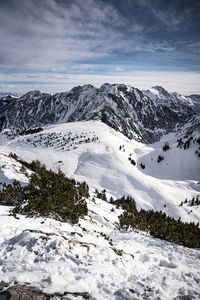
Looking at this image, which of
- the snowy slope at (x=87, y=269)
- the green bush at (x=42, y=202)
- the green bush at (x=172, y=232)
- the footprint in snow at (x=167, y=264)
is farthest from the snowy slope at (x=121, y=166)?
the snowy slope at (x=87, y=269)

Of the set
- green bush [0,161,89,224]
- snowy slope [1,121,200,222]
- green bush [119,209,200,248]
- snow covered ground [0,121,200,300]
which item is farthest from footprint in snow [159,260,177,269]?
snowy slope [1,121,200,222]

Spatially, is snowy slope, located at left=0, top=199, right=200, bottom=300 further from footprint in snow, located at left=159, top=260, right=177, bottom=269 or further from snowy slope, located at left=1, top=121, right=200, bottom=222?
snowy slope, located at left=1, top=121, right=200, bottom=222

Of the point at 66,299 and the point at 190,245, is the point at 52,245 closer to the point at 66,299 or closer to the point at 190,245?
the point at 66,299

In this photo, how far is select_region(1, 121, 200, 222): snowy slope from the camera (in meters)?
32.9

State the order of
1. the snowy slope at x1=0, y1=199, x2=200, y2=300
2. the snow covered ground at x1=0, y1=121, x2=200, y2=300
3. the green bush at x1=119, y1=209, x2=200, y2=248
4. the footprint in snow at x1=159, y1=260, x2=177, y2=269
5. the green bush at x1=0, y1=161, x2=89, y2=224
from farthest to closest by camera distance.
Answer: the green bush at x1=119, y1=209, x2=200, y2=248 → the green bush at x1=0, y1=161, x2=89, y2=224 → the footprint in snow at x1=159, y1=260, x2=177, y2=269 → the snow covered ground at x1=0, y1=121, x2=200, y2=300 → the snowy slope at x1=0, y1=199, x2=200, y2=300

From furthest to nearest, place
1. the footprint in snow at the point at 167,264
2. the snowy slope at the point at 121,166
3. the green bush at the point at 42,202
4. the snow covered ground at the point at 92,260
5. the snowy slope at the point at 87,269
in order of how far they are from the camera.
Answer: the snowy slope at the point at 121,166 < the green bush at the point at 42,202 < the footprint in snow at the point at 167,264 < the snow covered ground at the point at 92,260 < the snowy slope at the point at 87,269

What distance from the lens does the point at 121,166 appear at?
139 feet

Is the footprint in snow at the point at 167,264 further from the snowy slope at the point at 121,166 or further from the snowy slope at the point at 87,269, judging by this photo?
the snowy slope at the point at 121,166

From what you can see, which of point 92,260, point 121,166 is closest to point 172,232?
point 92,260

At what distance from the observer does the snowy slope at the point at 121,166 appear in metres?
32.9

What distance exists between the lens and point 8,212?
11.5 m

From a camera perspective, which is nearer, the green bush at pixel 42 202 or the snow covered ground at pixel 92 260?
the snow covered ground at pixel 92 260

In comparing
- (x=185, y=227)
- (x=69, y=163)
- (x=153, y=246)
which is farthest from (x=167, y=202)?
(x=69, y=163)

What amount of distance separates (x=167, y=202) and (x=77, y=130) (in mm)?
46922
